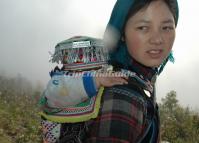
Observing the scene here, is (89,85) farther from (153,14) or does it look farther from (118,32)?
(153,14)

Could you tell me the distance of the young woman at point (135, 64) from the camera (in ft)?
7.04

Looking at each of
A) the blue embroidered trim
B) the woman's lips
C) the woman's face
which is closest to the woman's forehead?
the woman's face

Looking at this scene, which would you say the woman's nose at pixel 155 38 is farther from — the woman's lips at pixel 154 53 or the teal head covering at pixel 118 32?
the teal head covering at pixel 118 32

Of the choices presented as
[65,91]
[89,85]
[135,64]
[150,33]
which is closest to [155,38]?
[150,33]

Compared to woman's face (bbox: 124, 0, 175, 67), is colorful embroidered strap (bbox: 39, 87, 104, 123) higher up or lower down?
lower down

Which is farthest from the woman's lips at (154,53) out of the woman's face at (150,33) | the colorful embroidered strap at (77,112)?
the colorful embroidered strap at (77,112)

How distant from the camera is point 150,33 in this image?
7.98 ft

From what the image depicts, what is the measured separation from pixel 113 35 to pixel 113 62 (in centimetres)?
16

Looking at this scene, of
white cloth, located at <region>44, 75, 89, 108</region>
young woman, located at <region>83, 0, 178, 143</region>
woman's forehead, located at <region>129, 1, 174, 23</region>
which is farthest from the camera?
woman's forehead, located at <region>129, 1, 174, 23</region>

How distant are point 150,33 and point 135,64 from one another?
0.20m

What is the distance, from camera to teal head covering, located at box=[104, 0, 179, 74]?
2424 millimetres

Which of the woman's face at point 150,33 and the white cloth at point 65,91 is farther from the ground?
the woman's face at point 150,33

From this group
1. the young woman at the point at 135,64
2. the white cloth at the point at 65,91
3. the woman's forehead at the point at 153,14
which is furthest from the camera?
the woman's forehead at the point at 153,14

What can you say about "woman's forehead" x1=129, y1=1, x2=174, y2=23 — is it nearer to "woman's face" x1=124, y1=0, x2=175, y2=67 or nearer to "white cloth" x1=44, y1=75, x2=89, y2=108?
"woman's face" x1=124, y1=0, x2=175, y2=67
